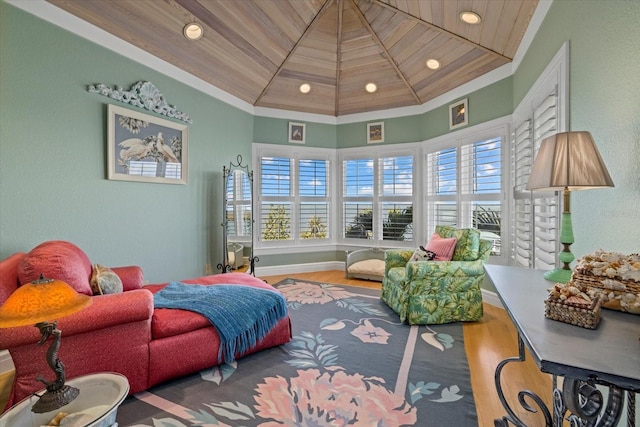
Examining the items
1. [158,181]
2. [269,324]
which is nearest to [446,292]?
[269,324]

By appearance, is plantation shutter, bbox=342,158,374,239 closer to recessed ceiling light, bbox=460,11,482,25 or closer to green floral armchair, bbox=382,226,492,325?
green floral armchair, bbox=382,226,492,325

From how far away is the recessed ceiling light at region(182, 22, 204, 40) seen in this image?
3127 millimetres

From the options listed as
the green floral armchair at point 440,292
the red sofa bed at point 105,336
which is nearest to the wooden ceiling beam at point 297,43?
the green floral armchair at point 440,292

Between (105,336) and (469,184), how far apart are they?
13.7 feet

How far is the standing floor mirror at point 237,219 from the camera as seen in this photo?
13.8 feet

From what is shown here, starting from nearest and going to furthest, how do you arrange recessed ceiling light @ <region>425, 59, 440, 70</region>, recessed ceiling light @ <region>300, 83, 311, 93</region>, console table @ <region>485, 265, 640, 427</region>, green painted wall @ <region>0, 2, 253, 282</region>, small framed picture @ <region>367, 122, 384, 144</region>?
console table @ <region>485, 265, 640, 427</region>, green painted wall @ <region>0, 2, 253, 282</region>, recessed ceiling light @ <region>425, 59, 440, 70</region>, recessed ceiling light @ <region>300, 83, 311, 93</region>, small framed picture @ <region>367, 122, 384, 144</region>

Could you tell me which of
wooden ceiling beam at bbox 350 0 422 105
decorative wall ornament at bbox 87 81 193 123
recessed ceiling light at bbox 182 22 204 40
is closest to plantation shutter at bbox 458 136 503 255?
wooden ceiling beam at bbox 350 0 422 105

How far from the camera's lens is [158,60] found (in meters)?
3.37

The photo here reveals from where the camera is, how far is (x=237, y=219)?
171 inches

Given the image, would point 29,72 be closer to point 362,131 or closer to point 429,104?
point 362,131

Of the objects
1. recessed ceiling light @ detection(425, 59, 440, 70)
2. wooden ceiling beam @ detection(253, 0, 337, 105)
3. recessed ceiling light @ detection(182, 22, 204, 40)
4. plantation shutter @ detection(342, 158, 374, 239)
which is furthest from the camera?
plantation shutter @ detection(342, 158, 374, 239)

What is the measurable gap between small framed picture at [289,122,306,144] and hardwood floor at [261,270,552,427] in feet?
12.3

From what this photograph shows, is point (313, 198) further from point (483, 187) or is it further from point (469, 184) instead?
point (483, 187)

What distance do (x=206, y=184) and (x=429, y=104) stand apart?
3.53m
